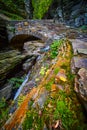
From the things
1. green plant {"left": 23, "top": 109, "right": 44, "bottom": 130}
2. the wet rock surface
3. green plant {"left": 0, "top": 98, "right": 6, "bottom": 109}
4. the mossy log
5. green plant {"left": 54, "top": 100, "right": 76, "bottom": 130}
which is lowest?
green plant {"left": 0, "top": 98, "right": 6, "bottom": 109}

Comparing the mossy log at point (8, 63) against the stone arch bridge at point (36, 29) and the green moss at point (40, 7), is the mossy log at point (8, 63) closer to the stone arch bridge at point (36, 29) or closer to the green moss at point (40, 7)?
the stone arch bridge at point (36, 29)

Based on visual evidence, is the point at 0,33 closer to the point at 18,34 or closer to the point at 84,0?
the point at 18,34

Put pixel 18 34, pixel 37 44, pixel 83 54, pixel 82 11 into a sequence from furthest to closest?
pixel 82 11 → pixel 18 34 → pixel 37 44 → pixel 83 54

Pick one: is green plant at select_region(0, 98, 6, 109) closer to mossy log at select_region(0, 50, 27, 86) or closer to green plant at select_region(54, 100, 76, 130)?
mossy log at select_region(0, 50, 27, 86)

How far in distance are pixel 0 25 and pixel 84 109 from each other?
386 inches

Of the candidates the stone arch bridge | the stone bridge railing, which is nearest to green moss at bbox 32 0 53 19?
the stone arch bridge

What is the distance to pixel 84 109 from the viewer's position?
2.33m

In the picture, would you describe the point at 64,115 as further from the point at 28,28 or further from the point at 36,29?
the point at 28,28

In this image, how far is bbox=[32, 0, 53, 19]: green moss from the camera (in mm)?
Result: 14062

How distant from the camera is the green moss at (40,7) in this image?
14062mm

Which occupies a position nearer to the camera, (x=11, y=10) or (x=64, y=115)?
(x=64, y=115)

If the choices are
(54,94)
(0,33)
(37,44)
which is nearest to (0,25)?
(0,33)

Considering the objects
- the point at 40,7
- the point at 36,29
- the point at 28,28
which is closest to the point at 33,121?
the point at 36,29

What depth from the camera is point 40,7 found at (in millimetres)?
14766
